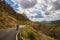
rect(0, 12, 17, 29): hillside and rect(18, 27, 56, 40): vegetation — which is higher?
rect(0, 12, 17, 29): hillside

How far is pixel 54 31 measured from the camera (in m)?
20.7

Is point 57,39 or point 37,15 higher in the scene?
point 37,15

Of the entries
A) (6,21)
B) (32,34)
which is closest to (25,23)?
(32,34)

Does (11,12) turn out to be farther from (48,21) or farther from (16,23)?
(48,21)

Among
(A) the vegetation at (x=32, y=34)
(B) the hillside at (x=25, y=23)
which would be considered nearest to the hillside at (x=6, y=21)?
(B) the hillside at (x=25, y=23)

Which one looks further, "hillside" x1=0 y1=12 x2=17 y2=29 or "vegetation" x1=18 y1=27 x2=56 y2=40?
"vegetation" x1=18 y1=27 x2=56 y2=40

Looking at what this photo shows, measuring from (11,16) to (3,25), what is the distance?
3.82 ft

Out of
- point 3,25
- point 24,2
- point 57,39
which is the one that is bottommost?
point 57,39

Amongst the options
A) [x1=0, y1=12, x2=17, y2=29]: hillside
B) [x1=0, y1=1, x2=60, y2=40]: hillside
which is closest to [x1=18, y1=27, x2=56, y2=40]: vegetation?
[x1=0, y1=1, x2=60, y2=40]: hillside

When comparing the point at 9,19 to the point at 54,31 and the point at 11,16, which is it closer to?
the point at 11,16

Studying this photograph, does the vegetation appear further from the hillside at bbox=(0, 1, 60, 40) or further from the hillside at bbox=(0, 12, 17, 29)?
the hillside at bbox=(0, 12, 17, 29)

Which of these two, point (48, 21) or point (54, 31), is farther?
point (54, 31)

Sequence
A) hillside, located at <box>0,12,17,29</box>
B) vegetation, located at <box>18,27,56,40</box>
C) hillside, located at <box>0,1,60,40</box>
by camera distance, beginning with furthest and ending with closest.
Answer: vegetation, located at <box>18,27,56,40</box> < hillside, located at <box>0,12,17,29</box> < hillside, located at <box>0,1,60,40</box>

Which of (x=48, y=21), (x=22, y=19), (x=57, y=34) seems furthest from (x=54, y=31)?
(x=22, y=19)
